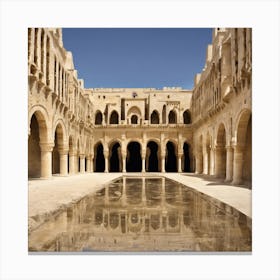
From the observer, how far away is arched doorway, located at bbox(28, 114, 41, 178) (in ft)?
50.3

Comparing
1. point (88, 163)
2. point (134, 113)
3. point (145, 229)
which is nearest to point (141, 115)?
point (134, 113)

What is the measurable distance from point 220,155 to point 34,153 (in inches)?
469

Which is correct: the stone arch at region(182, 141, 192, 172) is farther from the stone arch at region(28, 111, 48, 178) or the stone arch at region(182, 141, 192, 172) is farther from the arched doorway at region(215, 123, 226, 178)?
the stone arch at region(28, 111, 48, 178)

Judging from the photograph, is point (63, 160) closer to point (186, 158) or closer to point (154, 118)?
point (154, 118)

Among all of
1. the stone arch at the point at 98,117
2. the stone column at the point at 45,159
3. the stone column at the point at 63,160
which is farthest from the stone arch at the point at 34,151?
the stone arch at the point at 98,117

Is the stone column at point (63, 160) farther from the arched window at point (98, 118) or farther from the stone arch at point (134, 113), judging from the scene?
the arched window at point (98, 118)

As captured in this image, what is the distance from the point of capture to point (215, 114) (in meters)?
18.1

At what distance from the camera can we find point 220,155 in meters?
17.9

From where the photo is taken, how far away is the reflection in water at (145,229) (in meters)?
4.14

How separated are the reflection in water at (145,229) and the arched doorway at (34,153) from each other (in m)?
9.64
